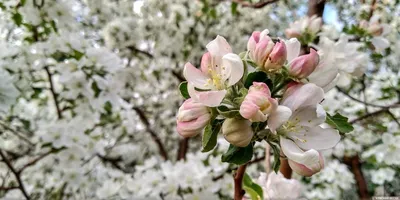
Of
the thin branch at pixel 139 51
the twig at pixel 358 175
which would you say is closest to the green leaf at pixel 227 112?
the thin branch at pixel 139 51

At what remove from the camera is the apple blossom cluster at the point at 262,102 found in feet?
1.69

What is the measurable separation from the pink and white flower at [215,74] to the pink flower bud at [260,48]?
0.10 feet

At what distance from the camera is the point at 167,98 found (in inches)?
143

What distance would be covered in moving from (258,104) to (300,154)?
89 mm

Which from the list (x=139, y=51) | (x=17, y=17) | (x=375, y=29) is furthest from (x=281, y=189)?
(x=139, y=51)

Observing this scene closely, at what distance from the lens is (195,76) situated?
58 cm

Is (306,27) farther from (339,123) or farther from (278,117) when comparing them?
(278,117)

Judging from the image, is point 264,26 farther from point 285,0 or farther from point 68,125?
point 68,125

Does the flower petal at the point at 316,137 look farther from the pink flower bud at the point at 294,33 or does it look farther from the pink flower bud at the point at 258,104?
the pink flower bud at the point at 294,33

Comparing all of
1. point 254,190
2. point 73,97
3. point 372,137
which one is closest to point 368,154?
point 372,137

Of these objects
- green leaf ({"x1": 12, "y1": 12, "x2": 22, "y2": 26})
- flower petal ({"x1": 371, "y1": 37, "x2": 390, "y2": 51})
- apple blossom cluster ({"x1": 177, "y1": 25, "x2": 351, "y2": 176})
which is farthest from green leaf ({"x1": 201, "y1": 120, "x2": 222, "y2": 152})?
green leaf ({"x1": 12, "y1": 12, "x2": 22, "y2": 26})

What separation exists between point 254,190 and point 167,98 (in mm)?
2901

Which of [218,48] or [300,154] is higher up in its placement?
[218,48]

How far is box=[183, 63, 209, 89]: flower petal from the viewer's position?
57 centimetres
